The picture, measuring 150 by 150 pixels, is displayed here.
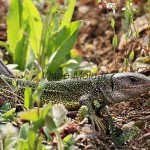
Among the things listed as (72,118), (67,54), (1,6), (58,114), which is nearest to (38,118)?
(58,114)

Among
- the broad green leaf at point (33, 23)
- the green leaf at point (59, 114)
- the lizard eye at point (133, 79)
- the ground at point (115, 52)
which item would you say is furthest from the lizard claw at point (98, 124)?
the broad green leaf at point (33, 23)

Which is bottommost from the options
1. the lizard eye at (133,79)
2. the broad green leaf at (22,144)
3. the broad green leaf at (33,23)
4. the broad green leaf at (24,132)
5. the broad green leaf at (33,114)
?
the broad green leaf at (22,144)

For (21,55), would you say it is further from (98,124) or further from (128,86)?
(98,124)

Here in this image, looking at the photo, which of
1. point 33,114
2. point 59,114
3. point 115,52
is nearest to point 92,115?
point 59,114

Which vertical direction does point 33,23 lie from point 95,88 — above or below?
above

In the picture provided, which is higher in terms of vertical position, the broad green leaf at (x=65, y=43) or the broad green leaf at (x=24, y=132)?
the broad green leaf at (x=65, y=43)

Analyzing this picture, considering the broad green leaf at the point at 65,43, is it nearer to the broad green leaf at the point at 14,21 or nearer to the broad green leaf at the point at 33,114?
the broad green leaf at the point at 14,21

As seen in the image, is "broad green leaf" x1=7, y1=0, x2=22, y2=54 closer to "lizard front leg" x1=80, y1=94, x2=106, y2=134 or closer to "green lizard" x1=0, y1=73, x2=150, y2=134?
"green lizard" x1=0, y1=73, x2=150, y2=134
